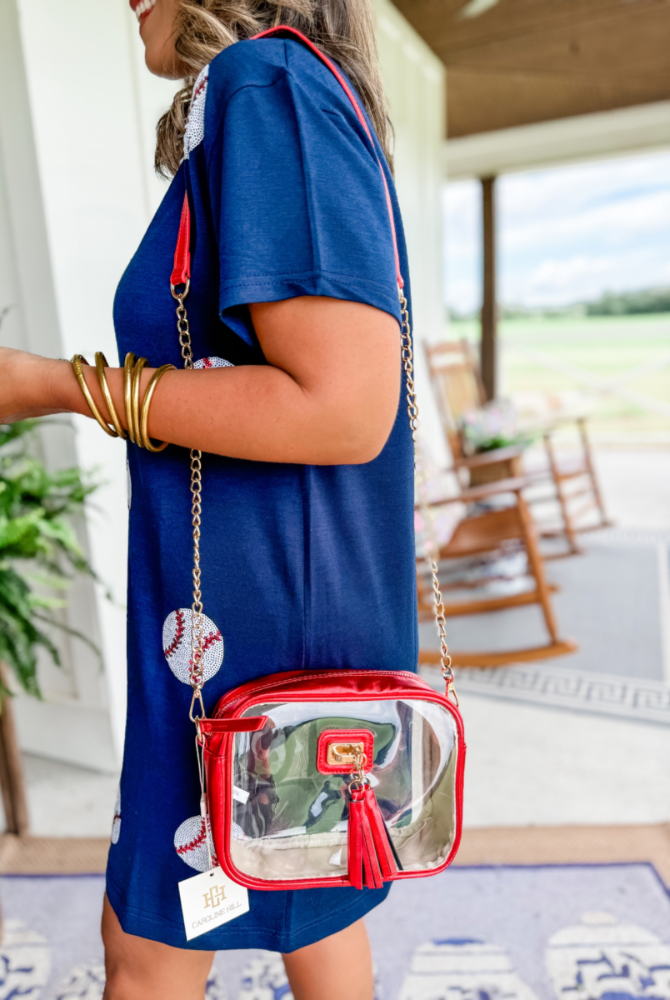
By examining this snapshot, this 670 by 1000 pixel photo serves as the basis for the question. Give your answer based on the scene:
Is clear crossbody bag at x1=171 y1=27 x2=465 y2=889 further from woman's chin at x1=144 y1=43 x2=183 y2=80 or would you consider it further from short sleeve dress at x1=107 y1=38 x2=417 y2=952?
woman's chin at x1=144 y1=43 x2=183 y2=80

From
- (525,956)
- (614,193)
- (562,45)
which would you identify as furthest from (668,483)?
(614,193)

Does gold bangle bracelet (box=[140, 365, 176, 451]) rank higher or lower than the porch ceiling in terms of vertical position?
lower

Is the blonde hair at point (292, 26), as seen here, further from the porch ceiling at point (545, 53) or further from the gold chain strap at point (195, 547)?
the porch ceiling at point (545, 53)

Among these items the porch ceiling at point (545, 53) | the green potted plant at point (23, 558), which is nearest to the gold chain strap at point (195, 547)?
the green potted plant at point (23, 558)

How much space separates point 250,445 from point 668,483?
533 cm

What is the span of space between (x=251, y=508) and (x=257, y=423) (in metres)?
0.08

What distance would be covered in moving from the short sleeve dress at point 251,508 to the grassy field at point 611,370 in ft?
21.1

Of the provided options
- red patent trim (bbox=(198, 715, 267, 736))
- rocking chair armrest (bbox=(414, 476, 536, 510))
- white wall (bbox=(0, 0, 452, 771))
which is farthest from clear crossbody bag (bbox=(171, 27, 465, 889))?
rocking chair armrest (bbox=(414, 476, 536, 510))

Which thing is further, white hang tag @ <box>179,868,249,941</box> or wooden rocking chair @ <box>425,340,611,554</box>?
wooden rocking chair @ <box>425,340,611,554</box>

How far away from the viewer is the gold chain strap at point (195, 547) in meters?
0.52

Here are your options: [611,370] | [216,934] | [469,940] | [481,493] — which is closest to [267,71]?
[216,934]

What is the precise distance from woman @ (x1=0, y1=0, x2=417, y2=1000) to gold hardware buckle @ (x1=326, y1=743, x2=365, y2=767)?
0.07 metres

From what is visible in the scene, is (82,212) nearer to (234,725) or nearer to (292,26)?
(292,26)

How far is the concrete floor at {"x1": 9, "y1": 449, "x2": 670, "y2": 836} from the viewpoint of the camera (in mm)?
1584
